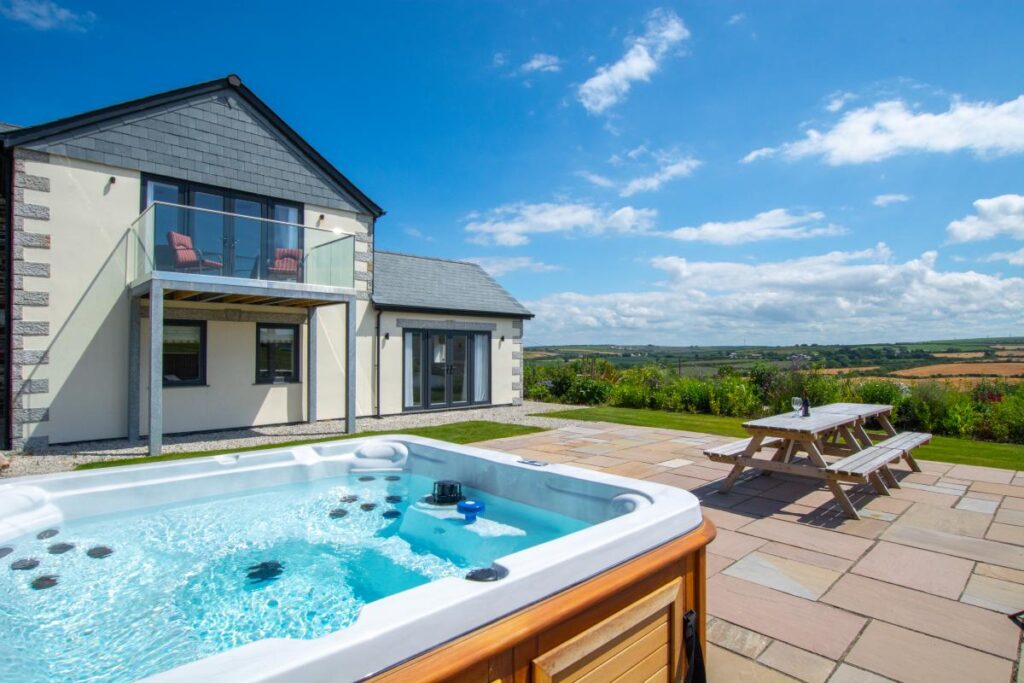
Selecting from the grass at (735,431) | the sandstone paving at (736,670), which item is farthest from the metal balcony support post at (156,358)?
the sandstone paving at (736,670)

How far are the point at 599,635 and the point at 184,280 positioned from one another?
7913 mm

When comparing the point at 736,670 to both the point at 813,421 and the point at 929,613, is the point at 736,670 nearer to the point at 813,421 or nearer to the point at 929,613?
the point at 929,613

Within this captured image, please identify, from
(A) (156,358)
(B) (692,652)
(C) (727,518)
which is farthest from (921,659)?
(A) (156,358)

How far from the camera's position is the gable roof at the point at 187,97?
7.55 metres

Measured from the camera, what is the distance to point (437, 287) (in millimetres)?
13297

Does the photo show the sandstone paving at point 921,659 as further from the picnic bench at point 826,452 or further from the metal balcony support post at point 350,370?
the metal balcony support post at point 350,370

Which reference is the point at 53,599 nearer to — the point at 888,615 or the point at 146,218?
the point at 888,615

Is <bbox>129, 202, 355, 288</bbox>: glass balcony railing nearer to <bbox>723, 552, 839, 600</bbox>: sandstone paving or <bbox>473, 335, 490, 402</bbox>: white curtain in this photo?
<bbox>473, 335, 490, 402</bbox>: white curtain

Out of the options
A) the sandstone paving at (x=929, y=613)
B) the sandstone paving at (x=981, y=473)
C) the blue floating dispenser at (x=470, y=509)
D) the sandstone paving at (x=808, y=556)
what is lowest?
the sandstone paving at (x=929, y=613)

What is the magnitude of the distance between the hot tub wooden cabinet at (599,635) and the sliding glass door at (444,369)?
10087mm

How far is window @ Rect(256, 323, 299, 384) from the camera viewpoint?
9.99m

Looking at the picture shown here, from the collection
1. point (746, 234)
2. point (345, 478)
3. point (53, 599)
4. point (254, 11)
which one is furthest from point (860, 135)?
point (53, 599)

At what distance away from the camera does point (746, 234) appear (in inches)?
563

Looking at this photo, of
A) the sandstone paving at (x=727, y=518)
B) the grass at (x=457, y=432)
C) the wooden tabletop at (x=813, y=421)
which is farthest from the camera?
the grass at (x=457, y=432)
